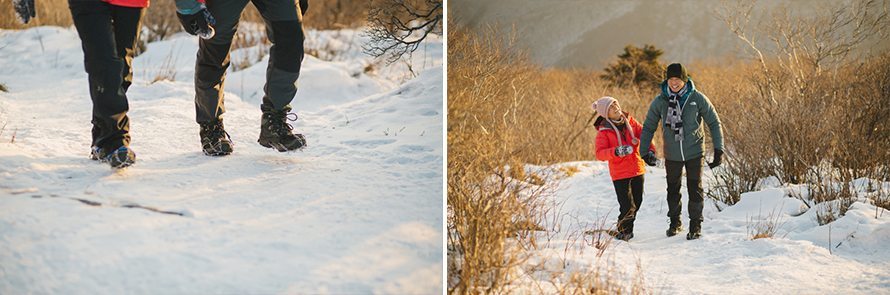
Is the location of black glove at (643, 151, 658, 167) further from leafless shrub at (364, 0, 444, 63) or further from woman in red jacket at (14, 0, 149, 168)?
woman in red jacket at (14, 0, 149, 168)

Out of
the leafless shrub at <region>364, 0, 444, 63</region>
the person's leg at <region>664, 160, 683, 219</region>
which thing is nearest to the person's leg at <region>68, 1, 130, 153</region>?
the leafless shrub at <region>364, 0, 444, 63</region>

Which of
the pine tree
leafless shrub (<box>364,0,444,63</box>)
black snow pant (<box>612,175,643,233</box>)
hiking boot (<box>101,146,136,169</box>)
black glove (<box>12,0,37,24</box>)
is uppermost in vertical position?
the pine tree

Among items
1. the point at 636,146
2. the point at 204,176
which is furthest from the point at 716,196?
the point at 204,176

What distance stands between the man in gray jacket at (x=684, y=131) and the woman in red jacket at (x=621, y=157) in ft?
0.24

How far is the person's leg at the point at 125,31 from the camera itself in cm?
196

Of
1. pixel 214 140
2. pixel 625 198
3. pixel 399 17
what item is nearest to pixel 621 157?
pixel 625 198

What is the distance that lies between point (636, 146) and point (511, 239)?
1090 mm

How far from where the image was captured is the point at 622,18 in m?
25.2

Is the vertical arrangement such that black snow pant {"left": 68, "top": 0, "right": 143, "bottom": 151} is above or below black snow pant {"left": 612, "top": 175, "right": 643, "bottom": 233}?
above

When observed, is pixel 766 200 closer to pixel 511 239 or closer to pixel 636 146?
pixel 636 146

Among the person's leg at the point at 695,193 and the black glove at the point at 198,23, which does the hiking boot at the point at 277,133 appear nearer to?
the black glove at the point at 198,23

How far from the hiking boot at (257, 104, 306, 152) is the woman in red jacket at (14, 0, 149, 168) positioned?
0.37m

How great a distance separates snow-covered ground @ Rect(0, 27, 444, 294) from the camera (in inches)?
52.0

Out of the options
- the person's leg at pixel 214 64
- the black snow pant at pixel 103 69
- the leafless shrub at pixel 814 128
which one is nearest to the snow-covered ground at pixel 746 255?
the leafless shrub at pixel 814 128
